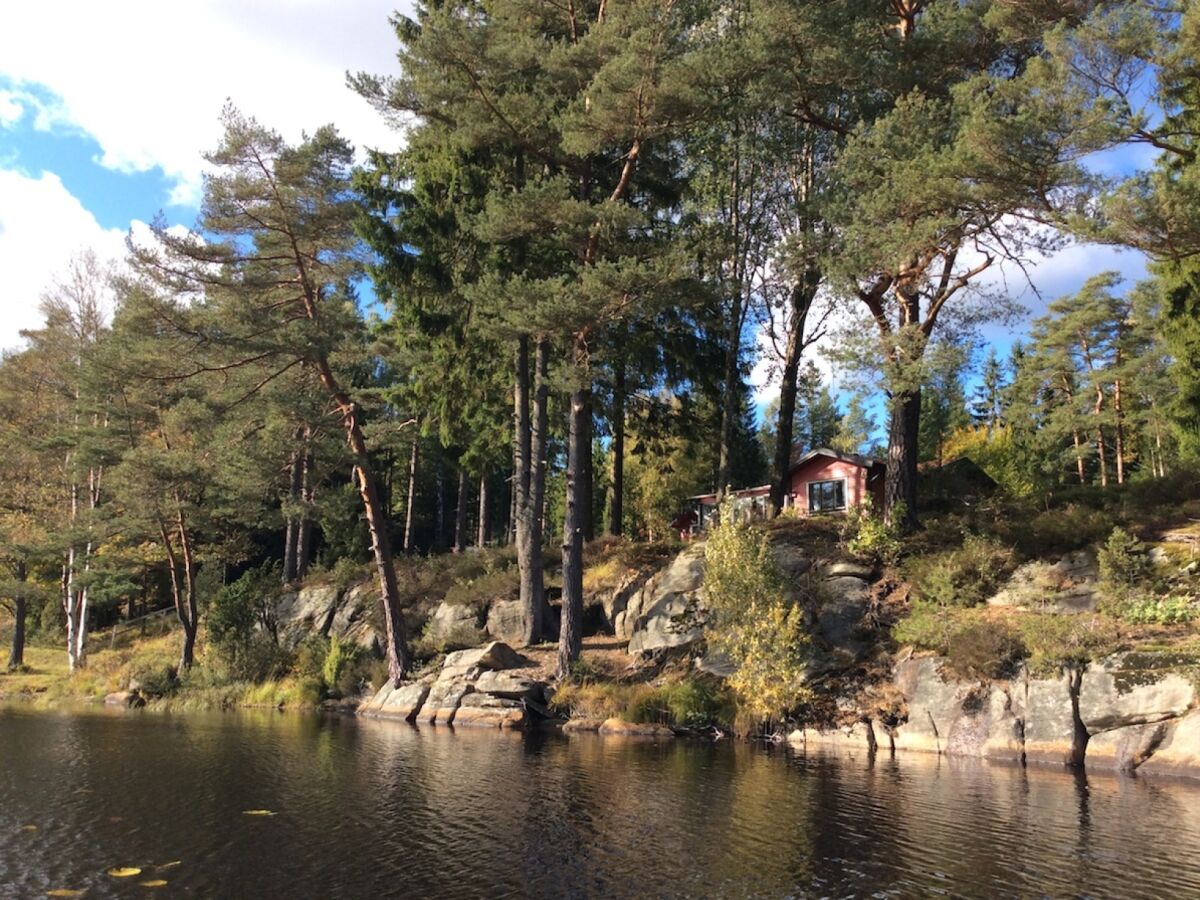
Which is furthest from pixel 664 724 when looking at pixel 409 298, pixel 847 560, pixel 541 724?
pixel 409 298

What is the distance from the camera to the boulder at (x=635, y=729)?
61.0ft

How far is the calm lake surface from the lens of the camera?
8.05 m

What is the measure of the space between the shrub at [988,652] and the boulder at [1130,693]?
1333mm

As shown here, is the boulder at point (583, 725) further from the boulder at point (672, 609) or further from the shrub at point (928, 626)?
the shrub at point (928, 626)

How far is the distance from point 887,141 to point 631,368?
12341 mm

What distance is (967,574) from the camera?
61.5 feet

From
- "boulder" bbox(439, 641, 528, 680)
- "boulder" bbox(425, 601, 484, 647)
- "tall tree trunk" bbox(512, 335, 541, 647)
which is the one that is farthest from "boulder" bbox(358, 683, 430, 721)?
"tall tree trunk" bbox(512, 335, 541, 647)

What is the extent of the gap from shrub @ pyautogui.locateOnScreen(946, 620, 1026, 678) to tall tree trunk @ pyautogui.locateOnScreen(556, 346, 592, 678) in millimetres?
9475

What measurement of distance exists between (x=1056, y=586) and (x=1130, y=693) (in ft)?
12.7

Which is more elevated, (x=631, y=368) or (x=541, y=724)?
(x=631, y=368)

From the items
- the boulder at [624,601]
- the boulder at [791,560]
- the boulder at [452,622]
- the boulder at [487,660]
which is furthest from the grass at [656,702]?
the boulder at [452,622]

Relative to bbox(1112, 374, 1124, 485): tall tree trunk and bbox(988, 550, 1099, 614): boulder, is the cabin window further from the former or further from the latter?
bbox(1112, 374, 1124, 485): tall tree trunk

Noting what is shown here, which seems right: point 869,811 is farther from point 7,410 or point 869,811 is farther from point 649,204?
point 7,410

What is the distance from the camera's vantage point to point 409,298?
25.5 m
